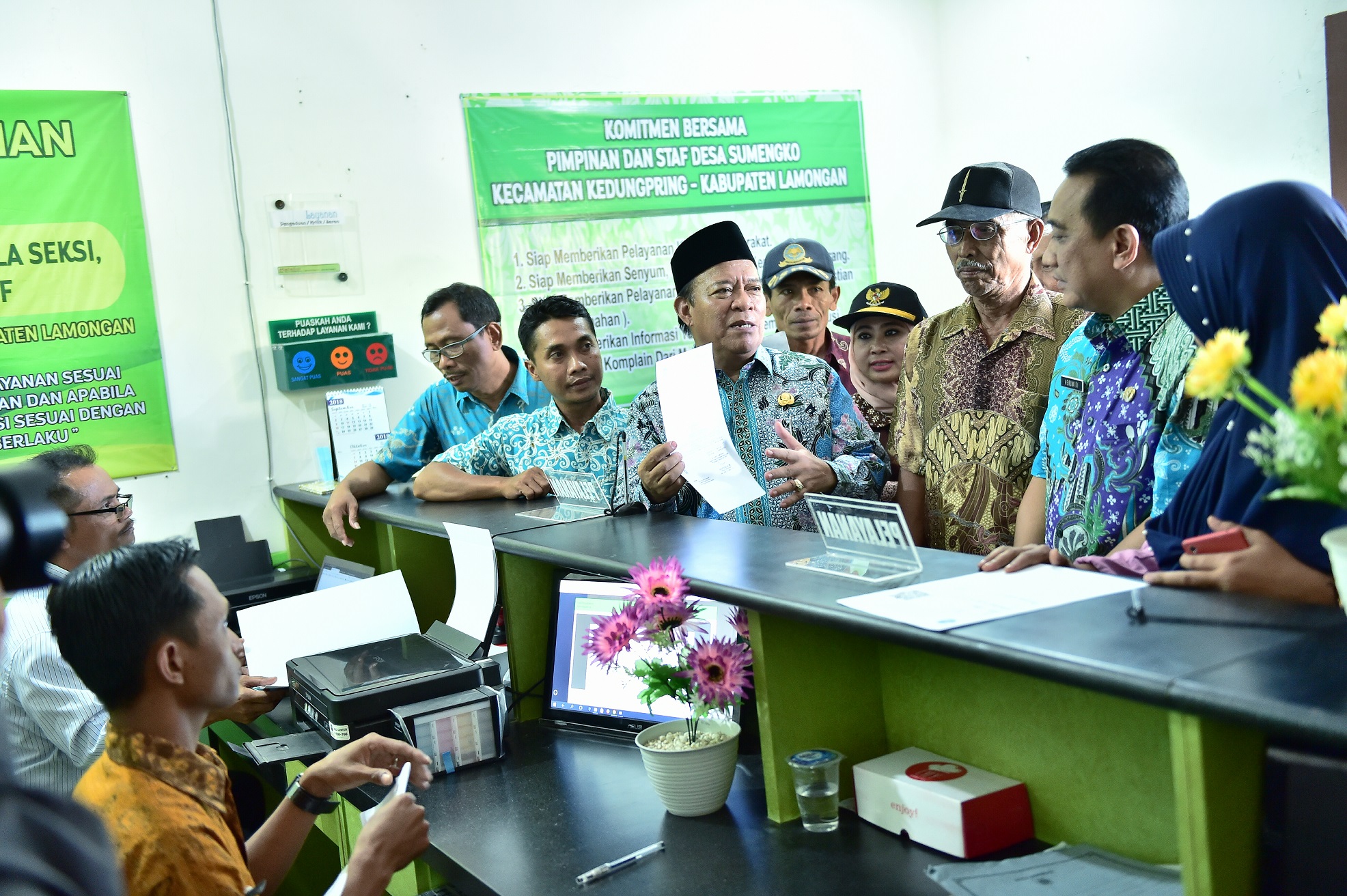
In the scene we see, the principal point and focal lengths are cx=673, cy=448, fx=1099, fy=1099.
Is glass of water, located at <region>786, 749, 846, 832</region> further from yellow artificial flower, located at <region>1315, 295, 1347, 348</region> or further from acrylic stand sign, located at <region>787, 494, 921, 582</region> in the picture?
yellow artificial flower, located at <region>1315, 295, 1347, 348</region>

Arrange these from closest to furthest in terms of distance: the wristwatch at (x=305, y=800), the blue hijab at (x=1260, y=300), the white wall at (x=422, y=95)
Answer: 1. the blue hijab at (x=1260, y=300)
2. the wristwatch at (x=305, y=800)
3. the white wall at (x=422, y=95)

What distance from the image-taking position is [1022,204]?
266 centimetres

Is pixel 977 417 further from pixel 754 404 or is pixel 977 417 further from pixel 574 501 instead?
pixel 574 501

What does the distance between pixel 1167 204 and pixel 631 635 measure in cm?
107

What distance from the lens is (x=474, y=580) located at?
2.27 m

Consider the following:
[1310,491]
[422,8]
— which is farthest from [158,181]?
[1310,491]

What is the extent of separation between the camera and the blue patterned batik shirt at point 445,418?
11.3 feet

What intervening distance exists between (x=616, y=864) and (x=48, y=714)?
1193 mm

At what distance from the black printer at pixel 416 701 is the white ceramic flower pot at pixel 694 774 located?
469 millimetres

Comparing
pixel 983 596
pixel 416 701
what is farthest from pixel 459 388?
pixel 983 596

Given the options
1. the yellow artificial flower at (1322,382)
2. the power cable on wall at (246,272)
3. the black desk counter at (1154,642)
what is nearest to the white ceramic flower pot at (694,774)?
the black desk counter at (1154,642)

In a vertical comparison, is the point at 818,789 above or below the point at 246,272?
below

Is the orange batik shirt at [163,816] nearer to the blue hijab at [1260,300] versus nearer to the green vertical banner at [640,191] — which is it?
the blue hijab at [1260,300]

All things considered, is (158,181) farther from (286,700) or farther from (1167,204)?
(1167,204)
